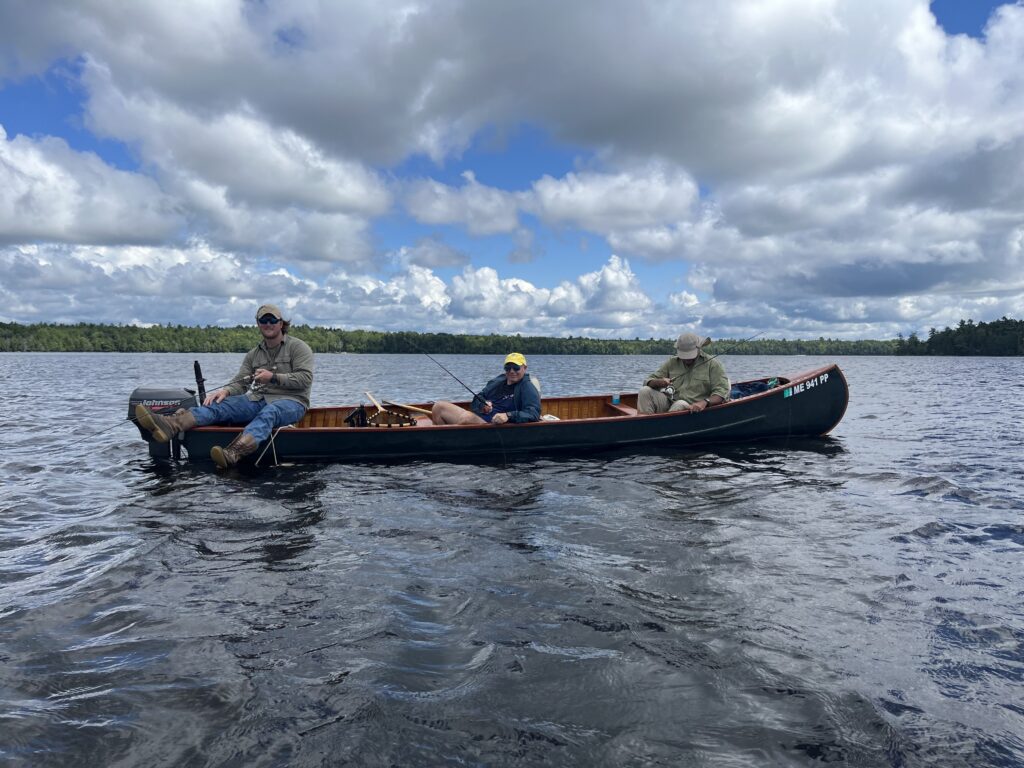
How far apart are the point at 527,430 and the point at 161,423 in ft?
19.6

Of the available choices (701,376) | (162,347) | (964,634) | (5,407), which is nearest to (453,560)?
(964,634)

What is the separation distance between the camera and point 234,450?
9.52m

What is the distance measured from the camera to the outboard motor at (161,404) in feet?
33.3

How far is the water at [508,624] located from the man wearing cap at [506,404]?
229 centimetres

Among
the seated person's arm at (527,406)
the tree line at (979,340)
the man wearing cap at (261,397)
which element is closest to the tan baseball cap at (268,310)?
the man wearing cap at (261,397)

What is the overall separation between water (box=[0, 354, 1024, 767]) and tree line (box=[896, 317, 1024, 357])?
430ft

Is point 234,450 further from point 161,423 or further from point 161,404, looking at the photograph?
point 161,404

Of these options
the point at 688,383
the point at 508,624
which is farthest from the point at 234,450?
the point at 688,383

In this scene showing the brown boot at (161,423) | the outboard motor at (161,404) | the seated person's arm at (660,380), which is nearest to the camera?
the brown boot at (161,423)

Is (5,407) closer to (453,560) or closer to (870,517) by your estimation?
(453,560)

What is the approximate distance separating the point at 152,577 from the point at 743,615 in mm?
5016

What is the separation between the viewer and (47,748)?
10.3 ft

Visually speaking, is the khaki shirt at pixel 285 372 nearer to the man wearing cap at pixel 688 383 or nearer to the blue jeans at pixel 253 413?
the blue jeans at pixel 253 413

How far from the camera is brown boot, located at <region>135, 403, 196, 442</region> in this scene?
31.6ft
